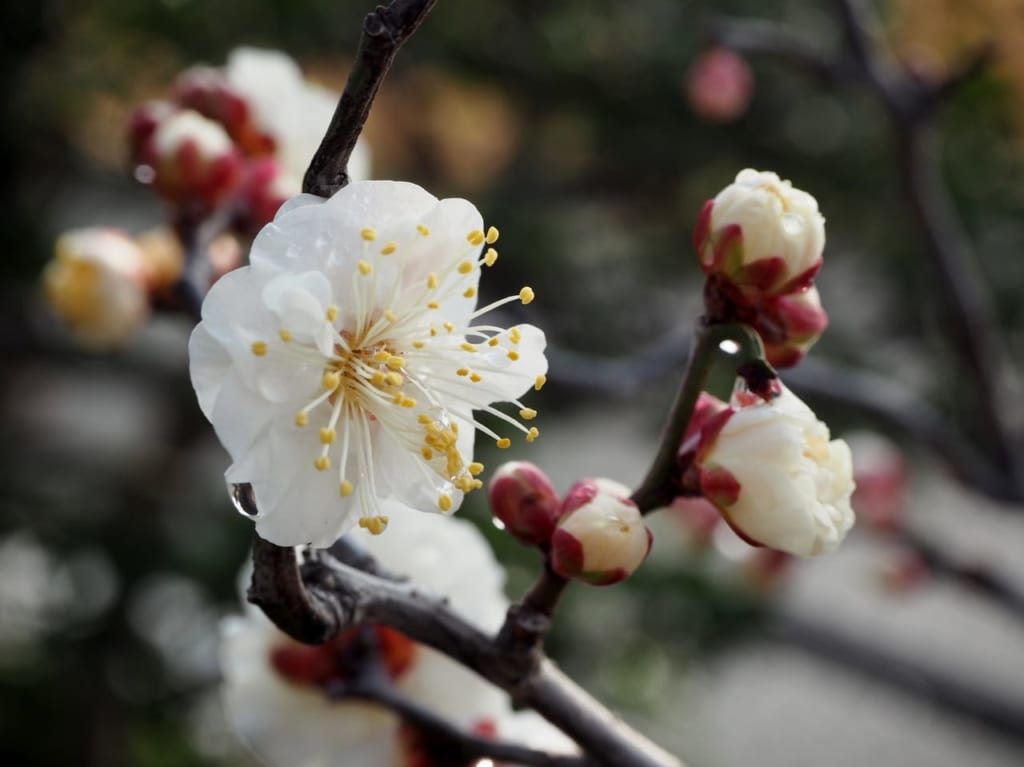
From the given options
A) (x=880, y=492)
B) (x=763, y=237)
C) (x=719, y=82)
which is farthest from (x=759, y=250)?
(x=719, y=82)

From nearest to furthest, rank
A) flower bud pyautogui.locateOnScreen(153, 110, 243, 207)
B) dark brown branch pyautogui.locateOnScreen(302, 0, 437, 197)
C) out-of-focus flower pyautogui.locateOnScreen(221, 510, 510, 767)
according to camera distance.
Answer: dark brown branch pyautogui.locateOnScreen(302, 0, 437, 197)
out-of-focus flower pyautogui.locateOnScreen(221, 510, 510, 767)
flower bud pyautogui.locateOnScreen(153, 110, 243, 207)

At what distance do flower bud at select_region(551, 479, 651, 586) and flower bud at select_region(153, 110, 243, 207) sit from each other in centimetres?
27

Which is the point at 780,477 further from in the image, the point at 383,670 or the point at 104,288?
the point at 104,288

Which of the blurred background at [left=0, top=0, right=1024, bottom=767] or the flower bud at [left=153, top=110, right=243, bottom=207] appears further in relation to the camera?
the blurred background at [left=0, top=0, right=1024, bottom=767]

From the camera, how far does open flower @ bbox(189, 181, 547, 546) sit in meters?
0.25

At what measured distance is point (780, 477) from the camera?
283 millimetres

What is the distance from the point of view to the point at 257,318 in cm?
26

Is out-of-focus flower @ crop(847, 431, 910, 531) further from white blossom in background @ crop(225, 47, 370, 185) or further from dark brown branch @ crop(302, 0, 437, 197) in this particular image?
dark brown branch @ crop(302, 0, 437, 197)

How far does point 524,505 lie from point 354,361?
68 millimetres

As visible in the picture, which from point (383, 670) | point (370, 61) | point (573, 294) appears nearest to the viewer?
point (370, 61)

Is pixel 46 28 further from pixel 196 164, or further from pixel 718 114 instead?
pixel 196 164

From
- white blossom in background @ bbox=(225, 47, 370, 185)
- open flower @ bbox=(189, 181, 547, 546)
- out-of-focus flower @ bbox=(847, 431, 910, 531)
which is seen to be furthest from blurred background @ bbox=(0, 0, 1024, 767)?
open flower @ bbox=(189, 181, 547, 546)

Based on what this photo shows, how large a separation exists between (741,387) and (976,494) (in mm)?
552

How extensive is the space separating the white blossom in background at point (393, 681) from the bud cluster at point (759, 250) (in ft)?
0.46
